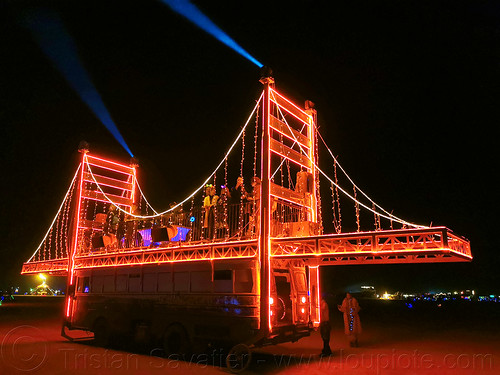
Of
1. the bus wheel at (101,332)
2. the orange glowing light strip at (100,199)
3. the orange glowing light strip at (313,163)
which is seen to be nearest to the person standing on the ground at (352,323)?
the orange glowing light strip at (313,163)

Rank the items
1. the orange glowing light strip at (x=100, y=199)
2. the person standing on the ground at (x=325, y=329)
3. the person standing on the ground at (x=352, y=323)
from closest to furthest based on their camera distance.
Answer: the person standing on the ground at (x=325, y=329), the person standing on the ground at (x=352, y=323), the orange glowing light strip at (x=100, y=199)

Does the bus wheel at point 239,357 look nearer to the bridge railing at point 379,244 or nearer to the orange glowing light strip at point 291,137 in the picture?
the bridge railing at point 379,244

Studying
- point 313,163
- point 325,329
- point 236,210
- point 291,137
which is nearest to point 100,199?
point 236,210

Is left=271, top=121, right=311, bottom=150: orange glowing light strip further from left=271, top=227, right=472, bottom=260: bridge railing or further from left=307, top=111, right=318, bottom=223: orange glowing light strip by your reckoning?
left=271, top=227, right=472, bottom=260: bridge railing

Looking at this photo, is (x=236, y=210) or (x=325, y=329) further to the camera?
(x=236, y=210)

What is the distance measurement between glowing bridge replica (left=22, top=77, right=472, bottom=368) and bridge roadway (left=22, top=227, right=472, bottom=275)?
0.09ft

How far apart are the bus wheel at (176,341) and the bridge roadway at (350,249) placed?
2.24 metres

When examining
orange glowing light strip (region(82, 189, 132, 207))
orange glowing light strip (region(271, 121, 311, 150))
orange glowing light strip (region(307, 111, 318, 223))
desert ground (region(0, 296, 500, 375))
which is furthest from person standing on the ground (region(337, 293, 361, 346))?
orange glowing light strip (region(82, 189, 132, 207))

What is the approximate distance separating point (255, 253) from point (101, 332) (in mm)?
7916

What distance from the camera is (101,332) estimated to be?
1544 centimetres

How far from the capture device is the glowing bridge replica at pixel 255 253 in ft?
35.1

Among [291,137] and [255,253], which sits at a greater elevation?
[291,137]

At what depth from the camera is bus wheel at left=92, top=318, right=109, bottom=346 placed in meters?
15.0

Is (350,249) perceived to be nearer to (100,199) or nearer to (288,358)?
(288,358)
